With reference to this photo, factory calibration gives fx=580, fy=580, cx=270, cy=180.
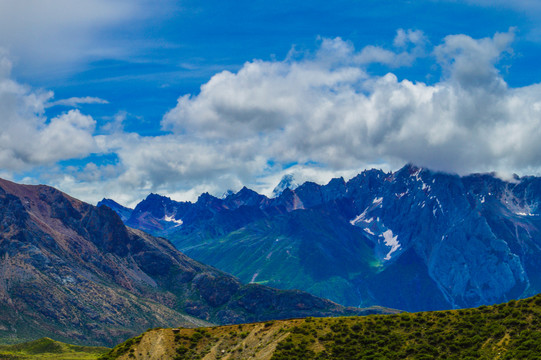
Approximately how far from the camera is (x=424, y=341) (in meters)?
160

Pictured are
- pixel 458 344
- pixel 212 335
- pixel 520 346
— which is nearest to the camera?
pixel 520 346

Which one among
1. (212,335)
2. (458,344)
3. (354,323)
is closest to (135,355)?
(212,335)

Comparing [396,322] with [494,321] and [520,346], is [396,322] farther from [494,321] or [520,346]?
[520,346]

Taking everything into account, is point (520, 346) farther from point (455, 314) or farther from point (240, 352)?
point (240, 352)

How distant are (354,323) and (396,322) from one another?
12.6 m

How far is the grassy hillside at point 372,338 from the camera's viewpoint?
151 meters

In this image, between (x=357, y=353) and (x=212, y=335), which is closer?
(x=357, y=353)

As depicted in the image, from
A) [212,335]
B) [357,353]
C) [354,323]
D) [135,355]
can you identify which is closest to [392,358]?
[357,353]

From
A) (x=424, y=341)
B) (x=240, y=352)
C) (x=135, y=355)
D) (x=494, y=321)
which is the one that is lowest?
(x=135, y=355)

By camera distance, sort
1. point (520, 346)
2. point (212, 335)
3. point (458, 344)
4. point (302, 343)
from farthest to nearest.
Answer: point (212, 335) → point (302, 343) → point (458, 344) → point (520, 346)

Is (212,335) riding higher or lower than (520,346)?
lower

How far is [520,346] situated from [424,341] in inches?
1033

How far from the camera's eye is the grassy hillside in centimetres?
15088

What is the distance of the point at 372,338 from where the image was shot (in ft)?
547
